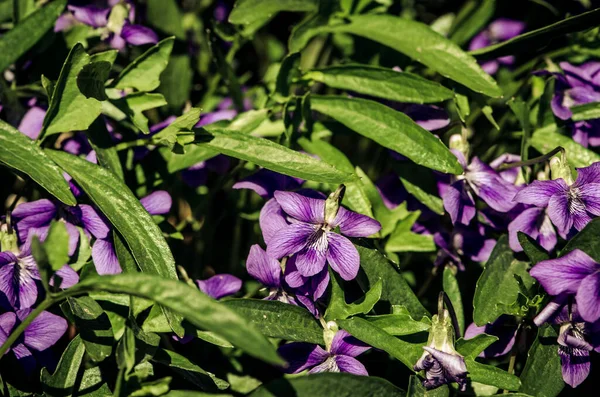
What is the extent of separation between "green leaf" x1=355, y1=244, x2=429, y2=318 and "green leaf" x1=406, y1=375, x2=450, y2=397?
0.17 meters

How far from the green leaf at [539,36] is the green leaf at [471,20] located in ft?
1.25

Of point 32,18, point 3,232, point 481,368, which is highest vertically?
point 32,18

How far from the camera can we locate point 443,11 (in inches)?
111

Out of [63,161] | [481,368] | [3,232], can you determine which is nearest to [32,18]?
[63,161]

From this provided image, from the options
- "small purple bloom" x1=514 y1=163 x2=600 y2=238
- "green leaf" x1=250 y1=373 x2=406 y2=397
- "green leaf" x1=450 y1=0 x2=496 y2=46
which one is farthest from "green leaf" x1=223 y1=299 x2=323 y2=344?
"green leaf" x1=450 y1=0 x2=496 y2=46

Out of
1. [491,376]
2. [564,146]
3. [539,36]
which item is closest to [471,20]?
[539,36]

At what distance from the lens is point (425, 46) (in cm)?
165

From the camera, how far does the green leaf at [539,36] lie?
1.54 meters

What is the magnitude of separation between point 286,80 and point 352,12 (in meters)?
0.36

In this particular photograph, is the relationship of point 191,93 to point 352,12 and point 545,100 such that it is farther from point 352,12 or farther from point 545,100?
point 545,100

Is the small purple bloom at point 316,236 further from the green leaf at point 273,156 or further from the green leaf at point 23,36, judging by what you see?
the green leaf at point 23,36

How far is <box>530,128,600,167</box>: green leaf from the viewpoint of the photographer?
162 centimetres

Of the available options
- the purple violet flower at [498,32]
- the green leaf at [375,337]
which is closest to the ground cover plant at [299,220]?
the green leaf at [375,337]

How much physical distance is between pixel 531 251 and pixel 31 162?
1.01 m
